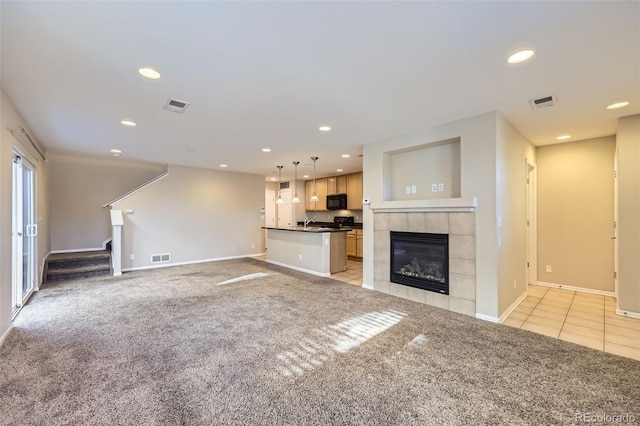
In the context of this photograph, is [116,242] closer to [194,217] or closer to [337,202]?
[194,217]

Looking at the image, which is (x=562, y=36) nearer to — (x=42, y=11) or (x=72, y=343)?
(x=42, y=11)

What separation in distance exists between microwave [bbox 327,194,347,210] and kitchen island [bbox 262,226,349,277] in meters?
2.21

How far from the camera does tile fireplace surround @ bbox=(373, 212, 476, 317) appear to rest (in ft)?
11.6

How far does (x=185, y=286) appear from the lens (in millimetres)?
4938

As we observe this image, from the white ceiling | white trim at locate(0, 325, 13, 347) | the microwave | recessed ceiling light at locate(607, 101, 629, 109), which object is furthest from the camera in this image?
the microwave

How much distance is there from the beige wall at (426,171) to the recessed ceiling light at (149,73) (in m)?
3.52

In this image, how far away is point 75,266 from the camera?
18.8 feet

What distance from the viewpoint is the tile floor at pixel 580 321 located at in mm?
2783

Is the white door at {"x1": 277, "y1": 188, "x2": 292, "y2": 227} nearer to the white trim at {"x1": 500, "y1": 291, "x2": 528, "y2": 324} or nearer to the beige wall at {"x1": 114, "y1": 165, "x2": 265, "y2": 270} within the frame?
the beige wall at {"x1": 114, "y1": 165, "x2": 265, "y2": 270}

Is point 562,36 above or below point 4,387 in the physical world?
above

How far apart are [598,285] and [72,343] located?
23.8ft

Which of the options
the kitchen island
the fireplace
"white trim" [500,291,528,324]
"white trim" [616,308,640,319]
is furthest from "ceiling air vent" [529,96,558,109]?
the kitchen island

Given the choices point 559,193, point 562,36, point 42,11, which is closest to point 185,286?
point 42,11

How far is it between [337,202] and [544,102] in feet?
19.5
